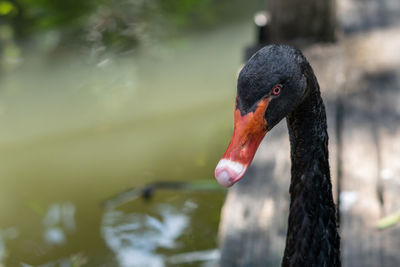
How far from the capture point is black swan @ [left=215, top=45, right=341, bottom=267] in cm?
113

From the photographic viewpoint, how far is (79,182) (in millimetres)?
3031

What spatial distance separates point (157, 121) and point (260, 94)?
2.33 metres

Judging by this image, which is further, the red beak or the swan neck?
the swan neck

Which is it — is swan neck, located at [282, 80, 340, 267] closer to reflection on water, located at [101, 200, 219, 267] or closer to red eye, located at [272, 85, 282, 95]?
red eye, located at [272, 85, 282, 95]

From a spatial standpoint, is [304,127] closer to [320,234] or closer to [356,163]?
[320,234]

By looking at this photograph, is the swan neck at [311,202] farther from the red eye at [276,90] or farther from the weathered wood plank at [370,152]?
the weathered wood plank at [370,152]

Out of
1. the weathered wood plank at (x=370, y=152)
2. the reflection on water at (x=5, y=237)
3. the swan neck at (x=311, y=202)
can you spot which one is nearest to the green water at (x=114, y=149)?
the reflection on water at (x=5, y=237)

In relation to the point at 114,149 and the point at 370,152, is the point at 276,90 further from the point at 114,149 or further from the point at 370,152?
the point at 114,149

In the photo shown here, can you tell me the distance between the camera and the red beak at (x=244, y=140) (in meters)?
1.09

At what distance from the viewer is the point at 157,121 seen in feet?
11.3

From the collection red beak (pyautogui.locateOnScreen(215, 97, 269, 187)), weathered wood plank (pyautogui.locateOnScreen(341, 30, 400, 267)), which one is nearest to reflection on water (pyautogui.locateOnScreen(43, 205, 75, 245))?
weathered wood plank (pyautogui.locateOnScreen(341, 30, 400, 267))

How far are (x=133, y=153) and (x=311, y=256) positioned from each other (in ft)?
6.56

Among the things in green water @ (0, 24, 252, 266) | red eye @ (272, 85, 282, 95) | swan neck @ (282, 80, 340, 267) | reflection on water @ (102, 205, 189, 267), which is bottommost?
swan neck @ (282, 80, 340, 267)

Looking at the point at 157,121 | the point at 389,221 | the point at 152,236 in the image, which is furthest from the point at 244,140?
the point at 157,121
